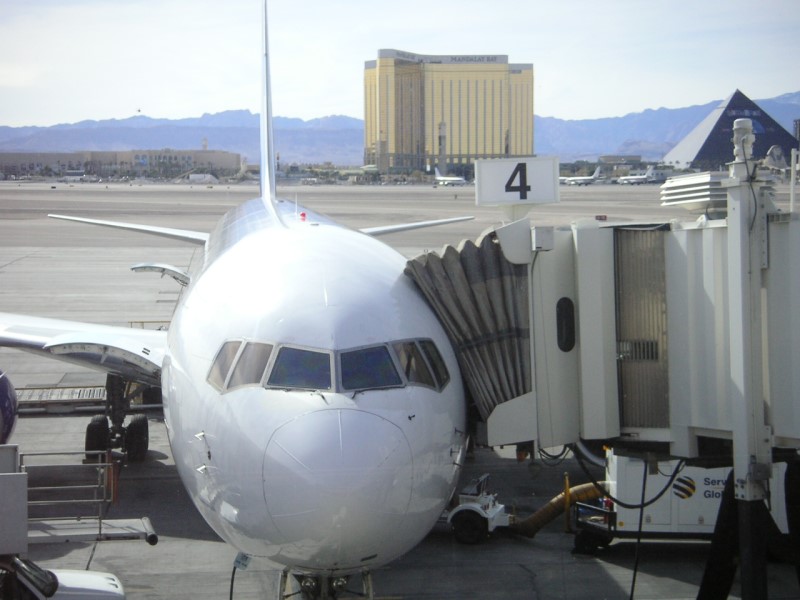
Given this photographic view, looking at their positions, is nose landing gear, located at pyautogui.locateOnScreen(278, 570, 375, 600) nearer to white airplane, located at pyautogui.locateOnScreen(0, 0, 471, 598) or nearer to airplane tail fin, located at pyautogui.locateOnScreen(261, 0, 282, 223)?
white airplane, located at pyautogui.locateOnScreen(0, 0, 471, 598)

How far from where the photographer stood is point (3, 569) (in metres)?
11.2

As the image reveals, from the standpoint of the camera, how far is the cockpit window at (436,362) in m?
10.2

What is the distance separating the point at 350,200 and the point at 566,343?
105061 mm

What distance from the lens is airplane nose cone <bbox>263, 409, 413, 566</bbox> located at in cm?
872

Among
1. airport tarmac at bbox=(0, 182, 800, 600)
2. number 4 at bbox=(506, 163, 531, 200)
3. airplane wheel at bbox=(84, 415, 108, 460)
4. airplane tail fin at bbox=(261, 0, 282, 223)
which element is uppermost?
airplane tail fin at bbox=(261, 0, 282, 223)

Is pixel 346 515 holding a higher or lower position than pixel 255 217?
lower

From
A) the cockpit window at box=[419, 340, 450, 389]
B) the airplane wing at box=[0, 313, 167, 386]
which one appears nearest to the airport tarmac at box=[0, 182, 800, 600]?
the airplane wing at box=[0, 313, 167, 386]

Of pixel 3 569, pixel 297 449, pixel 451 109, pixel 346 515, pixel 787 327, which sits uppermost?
pixel 451 109

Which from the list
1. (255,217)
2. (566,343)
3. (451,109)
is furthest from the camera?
(451,109)

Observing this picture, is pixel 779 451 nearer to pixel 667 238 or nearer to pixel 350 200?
pixel 667 238

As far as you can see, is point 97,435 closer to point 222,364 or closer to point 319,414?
point 222,364

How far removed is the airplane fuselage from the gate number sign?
7.34ft

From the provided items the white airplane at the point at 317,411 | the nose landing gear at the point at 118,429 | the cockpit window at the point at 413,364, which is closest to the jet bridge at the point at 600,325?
the white airplane at the point at 317,411

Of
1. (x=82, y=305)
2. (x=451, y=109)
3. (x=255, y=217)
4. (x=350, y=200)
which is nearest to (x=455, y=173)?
(x=451, y=109)
